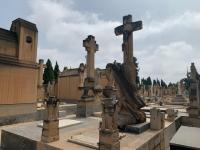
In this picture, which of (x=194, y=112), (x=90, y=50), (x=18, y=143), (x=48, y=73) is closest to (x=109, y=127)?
(x=18, y=143)

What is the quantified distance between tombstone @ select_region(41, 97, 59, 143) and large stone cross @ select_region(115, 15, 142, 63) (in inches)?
138

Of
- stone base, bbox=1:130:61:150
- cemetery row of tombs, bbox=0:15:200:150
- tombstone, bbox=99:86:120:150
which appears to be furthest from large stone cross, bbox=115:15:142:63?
stone base, bbox=1:130:61:150

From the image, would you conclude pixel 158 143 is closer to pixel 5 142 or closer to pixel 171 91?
pixel 5 142

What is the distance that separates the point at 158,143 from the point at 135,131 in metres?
1.00

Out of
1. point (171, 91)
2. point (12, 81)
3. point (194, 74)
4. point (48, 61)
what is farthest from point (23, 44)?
point (171, 91)

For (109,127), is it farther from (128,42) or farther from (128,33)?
(128,33)

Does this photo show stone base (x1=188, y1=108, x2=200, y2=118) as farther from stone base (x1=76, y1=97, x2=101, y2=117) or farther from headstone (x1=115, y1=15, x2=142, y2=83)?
stone base (x1=76, y1=97, x2=101, y2=117)

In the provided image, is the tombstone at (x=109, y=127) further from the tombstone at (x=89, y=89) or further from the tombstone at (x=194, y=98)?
the tombstone at (x=194, y=98)

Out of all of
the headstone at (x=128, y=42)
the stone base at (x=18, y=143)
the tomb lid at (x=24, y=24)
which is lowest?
the stone base at (x=18, y=143)

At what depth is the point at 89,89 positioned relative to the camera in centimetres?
1099

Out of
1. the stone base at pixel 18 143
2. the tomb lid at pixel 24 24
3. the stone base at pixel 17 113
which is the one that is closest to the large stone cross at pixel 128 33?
the stone base at pixel 18 143

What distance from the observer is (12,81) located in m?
11.4

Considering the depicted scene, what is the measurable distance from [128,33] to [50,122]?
192 inches

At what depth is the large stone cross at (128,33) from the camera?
7289mm
